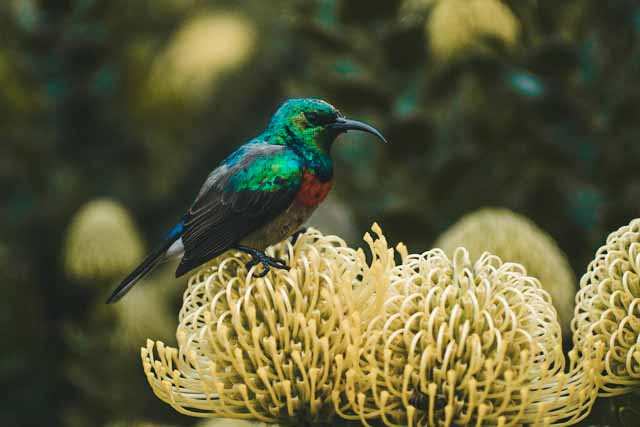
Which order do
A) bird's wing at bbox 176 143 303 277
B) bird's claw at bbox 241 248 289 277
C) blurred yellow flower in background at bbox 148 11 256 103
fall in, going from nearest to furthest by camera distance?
bird's claw at bbox 241 248 289 277
bird's wing at bbox 176 143 303 277
blurred yellow flower in background at bbox 148 11 256 103

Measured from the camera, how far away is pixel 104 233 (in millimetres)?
3738

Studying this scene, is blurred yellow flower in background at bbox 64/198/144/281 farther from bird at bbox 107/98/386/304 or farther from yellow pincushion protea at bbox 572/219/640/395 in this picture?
yellow pincushion protea at bbox 572/219/640/395

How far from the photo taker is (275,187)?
2039mm

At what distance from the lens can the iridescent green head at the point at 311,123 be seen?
204cm

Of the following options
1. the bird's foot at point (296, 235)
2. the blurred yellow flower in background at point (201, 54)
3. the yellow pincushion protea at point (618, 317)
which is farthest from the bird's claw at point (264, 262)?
the blurred yellow flower in background at point (201, 54)

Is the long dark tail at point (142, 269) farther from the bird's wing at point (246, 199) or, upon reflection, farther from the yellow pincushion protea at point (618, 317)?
the yellow pincushion protea at point (618, 317)

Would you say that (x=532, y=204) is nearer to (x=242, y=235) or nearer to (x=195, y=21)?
(x=242, y=235)

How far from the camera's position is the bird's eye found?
2057 mm

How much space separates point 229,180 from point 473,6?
3.81 feet

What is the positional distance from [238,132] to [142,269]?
92.2 inches

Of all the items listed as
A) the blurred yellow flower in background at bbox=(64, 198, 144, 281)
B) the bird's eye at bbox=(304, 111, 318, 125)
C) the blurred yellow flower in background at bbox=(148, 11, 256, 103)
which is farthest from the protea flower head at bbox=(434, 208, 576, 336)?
the blurred yellow flower in background at bbox=(148, 11, 256, 103)

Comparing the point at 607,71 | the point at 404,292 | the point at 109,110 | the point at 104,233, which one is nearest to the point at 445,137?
the point at 607,71

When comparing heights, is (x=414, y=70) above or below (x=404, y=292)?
above

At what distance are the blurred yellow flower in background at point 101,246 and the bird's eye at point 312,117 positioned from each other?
1.86 meters
